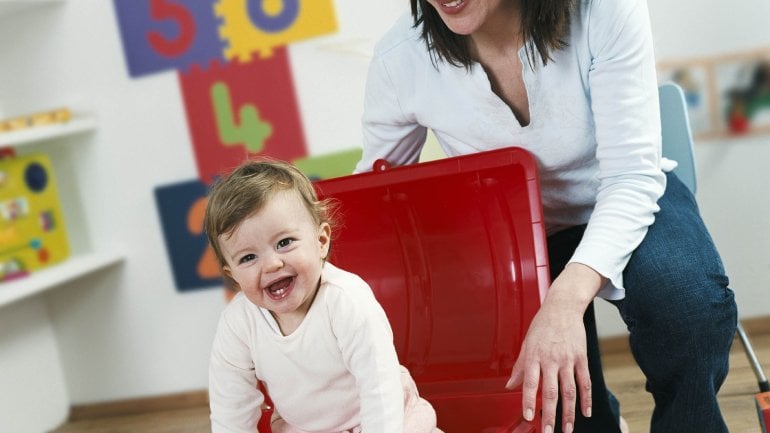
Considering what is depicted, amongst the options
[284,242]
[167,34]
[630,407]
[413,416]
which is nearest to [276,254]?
[284,242]

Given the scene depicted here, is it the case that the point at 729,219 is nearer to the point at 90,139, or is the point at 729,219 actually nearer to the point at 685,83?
the point at 685,83

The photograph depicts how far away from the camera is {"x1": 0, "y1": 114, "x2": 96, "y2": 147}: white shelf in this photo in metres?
1.98

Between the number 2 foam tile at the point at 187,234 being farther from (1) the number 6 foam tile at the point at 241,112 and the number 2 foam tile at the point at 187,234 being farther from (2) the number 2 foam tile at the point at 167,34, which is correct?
(2) the number 2 foam tile at the point at 167,34

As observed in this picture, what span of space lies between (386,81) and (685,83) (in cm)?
99

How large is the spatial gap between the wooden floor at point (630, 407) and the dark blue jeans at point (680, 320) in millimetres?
604

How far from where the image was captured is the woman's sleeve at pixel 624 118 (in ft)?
3.45

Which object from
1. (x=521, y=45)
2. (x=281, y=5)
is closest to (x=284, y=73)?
(x=281, y=5)

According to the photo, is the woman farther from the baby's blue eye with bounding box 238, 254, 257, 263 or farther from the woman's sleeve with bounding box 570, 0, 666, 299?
the baby's blue eye with bounding box 238, 254, 257, 263

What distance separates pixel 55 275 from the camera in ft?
6.87

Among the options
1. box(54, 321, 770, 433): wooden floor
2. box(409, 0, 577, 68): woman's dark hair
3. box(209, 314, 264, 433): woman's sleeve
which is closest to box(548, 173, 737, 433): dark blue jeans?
box(409, 0, 577, 68): woman's dark hair

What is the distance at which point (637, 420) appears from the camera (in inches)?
66.4

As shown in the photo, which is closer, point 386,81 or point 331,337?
point 331,337

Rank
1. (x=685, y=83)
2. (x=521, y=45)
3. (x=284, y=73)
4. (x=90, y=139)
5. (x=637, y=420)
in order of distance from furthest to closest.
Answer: (x=90, y=139)
(x=284, y=73)
(x=685, y=83)
(x=637, y=420)
(x=521, y=45)

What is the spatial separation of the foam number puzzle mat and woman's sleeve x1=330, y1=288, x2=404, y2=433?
130 centimetres
